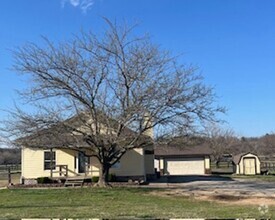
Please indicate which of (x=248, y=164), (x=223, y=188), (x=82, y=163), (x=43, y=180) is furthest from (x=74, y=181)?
(x=248, y=164)

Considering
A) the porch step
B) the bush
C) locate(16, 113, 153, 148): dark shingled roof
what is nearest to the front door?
the porch step

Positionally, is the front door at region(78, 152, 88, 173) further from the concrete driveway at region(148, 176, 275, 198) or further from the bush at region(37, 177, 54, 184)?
the concrete driveway at region(148, 176, 275, 198)

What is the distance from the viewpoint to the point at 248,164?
46.4 meters

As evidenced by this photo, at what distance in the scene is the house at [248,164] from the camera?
46.1 metres

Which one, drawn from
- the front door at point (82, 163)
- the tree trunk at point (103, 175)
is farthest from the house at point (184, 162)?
the tree trunk at point (103, 175)

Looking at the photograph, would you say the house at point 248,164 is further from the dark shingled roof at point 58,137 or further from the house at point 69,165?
the dark shingled roof at point 58,137

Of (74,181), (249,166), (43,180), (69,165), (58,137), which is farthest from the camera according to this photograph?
(249,166)

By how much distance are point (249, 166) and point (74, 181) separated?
975 inches

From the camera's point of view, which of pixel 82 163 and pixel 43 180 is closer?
pixel 43 180

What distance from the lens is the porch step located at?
27.0m

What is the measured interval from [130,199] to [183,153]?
1047 inches

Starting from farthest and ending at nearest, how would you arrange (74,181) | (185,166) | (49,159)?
(185,166) < (49,159) < (74,181)

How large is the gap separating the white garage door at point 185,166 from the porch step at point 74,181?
60.8 feet

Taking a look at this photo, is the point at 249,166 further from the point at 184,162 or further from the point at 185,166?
the point at 184,162
